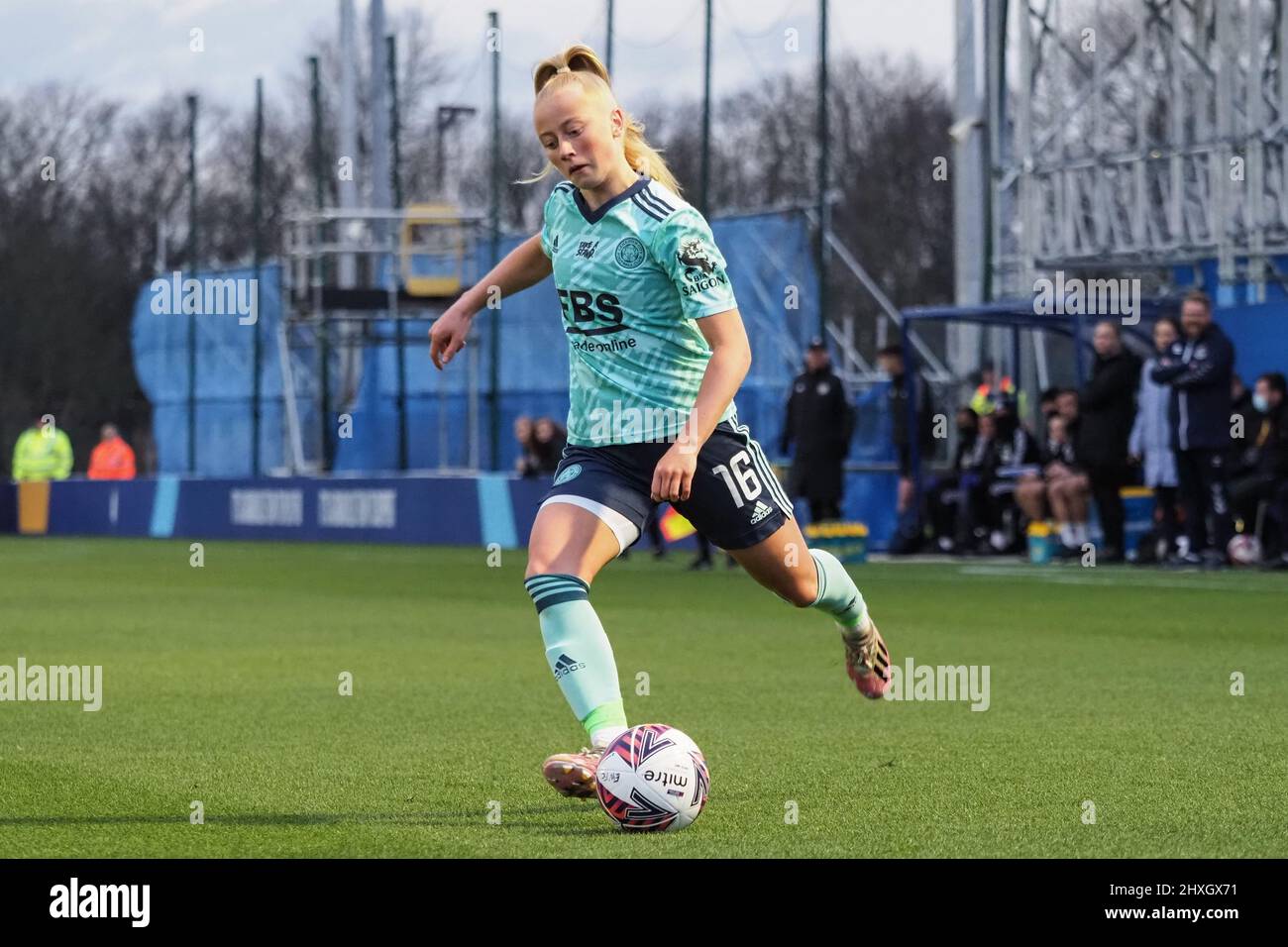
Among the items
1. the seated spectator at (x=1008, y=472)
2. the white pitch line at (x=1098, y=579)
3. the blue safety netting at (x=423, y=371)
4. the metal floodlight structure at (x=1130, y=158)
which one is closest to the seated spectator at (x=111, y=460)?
the blue safety netting at (x=423, y=371)

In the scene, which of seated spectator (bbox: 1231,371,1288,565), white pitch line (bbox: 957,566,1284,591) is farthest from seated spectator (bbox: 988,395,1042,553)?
seated spectator (bbox: 1231,371,1288,565)

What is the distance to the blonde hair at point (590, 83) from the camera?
20.5ft

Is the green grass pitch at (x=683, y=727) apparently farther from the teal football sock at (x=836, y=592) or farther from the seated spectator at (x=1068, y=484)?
the seated spectator at (x=1068, y=484)

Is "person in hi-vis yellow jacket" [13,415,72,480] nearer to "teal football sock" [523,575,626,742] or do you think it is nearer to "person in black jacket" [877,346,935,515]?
"person in black jacket" [877,346,935,515]

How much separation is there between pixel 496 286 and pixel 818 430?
45.1 feet

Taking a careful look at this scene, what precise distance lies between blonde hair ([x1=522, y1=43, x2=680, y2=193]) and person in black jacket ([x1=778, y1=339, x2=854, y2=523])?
13.9m

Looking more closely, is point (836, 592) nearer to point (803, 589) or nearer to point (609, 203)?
point (803, 589)

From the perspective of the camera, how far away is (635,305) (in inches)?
250

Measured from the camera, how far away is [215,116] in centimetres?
5947

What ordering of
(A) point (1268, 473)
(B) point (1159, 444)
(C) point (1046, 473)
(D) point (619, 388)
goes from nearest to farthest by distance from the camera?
(D) point (619, 388)
(A) point (1268, 473)
(B) point (1159, 444)
(C) point (1046, 473)

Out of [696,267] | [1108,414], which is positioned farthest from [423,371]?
[696,267]

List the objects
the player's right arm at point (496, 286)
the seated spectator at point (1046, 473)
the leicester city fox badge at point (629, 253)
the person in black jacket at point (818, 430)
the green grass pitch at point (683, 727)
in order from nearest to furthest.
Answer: the green grass pitch at point (683, 727), the leicester city fox badge at point (629, 253), the player's right arm at point (496, 286), the seated spectator at point (1046, 473), the person in black jacket at point (818, 430)

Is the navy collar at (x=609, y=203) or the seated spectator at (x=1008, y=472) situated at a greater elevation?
the navy collar at (x=609, y=203)
